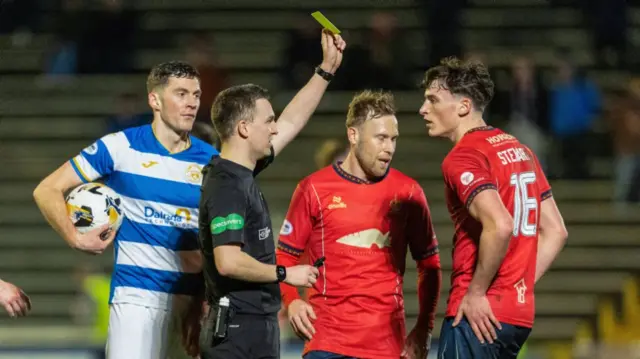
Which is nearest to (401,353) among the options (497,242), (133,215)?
(497,242)

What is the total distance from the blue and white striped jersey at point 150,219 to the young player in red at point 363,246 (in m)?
0.49

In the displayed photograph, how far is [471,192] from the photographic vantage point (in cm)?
461

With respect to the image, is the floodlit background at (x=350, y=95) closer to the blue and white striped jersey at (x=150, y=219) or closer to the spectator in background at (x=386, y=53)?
the spectator in background at (x=386, y=53)

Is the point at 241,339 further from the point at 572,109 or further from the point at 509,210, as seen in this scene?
the point at 572,109

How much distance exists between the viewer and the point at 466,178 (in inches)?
183

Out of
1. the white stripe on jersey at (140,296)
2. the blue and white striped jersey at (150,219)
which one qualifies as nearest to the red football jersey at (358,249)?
the blue and white striped jersey at (150,219)

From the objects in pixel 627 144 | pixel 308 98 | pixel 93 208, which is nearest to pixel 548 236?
pixel 308 98

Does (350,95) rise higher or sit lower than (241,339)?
higher

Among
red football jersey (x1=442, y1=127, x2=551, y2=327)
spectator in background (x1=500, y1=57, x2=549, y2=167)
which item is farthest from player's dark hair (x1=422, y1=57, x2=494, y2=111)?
spectator in background (x1=500, y1=57, x2=549, y2=167)

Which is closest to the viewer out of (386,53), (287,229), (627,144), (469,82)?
(469,82)

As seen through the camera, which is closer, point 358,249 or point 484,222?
point 484,222

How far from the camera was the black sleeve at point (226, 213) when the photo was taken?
4.54 m

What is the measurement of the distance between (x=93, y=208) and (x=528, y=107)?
22.8 feet

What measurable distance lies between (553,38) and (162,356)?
8.40 m
